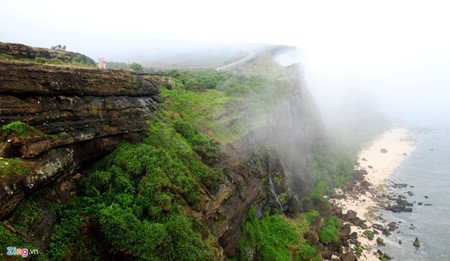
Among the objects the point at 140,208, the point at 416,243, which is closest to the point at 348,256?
the point at 416,243

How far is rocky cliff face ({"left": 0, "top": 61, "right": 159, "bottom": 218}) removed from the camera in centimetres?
1702

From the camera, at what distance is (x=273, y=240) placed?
117 ft

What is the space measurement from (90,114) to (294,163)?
40.4m

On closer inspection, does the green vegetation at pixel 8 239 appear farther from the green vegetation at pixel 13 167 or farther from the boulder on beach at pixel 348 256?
the boulder on beach at pixel 348 256

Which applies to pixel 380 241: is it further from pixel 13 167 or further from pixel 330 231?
pixel 13 167

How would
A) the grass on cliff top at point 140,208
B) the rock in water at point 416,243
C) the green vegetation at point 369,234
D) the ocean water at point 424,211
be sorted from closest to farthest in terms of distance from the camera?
the grass on cliff top at point 140,208, the ocean water at point 424,211, the green vegetation at point 369,234, the rock in water at point 416,243

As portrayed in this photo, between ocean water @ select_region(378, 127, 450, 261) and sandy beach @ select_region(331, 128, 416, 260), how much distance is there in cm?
244

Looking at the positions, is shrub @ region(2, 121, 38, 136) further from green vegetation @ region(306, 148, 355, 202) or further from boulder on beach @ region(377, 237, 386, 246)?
boulder on beach @ region(377, 237, 386, 246)

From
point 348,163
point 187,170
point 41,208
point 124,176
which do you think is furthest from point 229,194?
point 348,163

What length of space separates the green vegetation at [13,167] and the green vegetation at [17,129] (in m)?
1.60

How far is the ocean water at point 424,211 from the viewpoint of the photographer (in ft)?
156

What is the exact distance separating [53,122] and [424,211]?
216ft

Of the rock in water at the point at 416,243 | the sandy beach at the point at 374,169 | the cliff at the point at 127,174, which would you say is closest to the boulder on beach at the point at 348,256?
the cliff at the point at 127,174

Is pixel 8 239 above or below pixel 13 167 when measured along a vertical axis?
below
